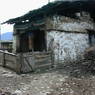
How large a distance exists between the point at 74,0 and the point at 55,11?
2.03m

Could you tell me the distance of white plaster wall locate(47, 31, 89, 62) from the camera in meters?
9.62

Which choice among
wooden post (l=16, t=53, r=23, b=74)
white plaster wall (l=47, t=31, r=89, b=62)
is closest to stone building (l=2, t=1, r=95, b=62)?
white plaster wall (l=47, t=31, r=89, b=62)

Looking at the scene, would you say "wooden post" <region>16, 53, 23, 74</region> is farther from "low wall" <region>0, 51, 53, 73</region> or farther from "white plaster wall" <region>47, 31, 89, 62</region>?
"white plaster wall" <region>47, 31, 89, 62</region>

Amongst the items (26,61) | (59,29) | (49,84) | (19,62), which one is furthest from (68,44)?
(49,84)

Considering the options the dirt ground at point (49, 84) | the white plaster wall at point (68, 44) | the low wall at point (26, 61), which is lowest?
the dirt ground at point (49, 84)

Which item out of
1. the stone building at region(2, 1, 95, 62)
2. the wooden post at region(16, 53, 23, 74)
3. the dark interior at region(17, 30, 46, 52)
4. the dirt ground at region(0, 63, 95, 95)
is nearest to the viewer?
the dirt ground at region(0, 63, 95, 95)

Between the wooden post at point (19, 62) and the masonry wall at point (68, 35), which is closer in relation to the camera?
the wooden post at point (19, 62)

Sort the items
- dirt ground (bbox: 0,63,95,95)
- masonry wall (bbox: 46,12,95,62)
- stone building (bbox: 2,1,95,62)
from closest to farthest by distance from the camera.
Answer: dirt ground (bbox: 0,63,95,95) → stone building (bbox: 2,1,95,62) → masonry wall (bbox: 46,12,95,62)

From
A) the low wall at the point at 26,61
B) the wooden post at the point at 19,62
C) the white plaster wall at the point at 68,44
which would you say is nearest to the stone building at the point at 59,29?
the white plaster wall at the point at 68,44

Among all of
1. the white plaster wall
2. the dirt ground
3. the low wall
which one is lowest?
the dirt ground

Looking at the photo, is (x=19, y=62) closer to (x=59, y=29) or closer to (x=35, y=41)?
(x=59, y=29)

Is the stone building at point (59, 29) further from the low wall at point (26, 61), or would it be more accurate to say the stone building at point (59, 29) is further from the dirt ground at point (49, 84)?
the dirt ground at point (49, 84)

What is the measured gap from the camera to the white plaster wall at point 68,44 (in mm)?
9617

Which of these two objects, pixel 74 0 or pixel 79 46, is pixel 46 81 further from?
pixel 79 46
